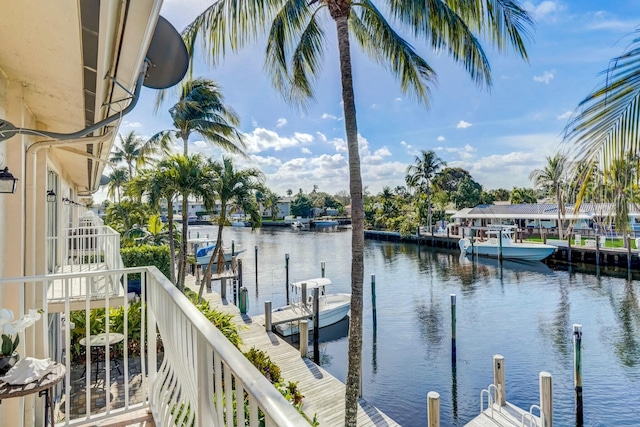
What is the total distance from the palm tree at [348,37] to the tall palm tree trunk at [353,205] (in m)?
0.01

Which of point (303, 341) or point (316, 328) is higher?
point (303, 341)

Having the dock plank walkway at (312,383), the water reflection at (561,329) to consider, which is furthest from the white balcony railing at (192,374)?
the water reflection at (561,329)

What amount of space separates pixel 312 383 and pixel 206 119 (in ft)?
38.4

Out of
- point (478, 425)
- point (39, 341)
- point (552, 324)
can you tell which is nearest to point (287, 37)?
point (39, 341)

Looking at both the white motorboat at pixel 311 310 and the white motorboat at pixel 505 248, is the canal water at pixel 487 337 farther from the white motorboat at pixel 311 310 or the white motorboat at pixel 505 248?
the white motorboat at pixel 505 248

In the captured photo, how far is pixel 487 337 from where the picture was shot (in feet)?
42.5

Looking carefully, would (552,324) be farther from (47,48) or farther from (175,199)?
(47,48)

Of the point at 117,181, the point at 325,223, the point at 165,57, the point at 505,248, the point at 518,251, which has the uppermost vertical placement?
the point at 117,181

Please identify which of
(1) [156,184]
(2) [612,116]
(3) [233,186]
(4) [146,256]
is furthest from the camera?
(4) [146,256]

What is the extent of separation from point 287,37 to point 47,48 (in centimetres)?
564

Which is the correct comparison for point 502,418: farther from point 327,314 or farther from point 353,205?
point 327,314

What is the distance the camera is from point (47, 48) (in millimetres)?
2012

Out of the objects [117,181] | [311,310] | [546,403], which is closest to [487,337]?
[311,310]

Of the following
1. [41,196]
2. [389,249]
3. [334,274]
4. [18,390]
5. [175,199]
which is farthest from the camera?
[389,249]
